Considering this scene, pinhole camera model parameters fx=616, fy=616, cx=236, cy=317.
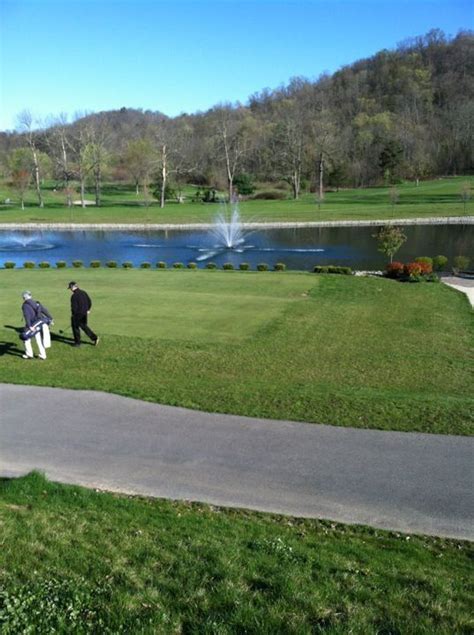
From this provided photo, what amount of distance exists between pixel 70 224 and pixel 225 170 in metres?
44.9

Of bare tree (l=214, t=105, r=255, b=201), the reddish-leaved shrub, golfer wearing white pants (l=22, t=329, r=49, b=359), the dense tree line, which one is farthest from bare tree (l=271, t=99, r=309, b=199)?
golfer wearing white pants (l=22, t=329, r=49, b=359)

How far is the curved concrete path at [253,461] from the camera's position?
813 cm

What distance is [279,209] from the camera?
3073 inches

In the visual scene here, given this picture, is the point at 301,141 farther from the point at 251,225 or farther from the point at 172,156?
the point at 251,225

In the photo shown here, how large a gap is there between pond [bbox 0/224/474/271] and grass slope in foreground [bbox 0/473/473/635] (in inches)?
1244

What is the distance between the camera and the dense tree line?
325ft

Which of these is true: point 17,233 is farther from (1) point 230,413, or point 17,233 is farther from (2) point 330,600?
(2) point 330,600

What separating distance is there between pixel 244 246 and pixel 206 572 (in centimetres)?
4556

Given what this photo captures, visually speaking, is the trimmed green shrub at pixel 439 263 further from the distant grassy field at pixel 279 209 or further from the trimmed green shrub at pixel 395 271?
the distant grassy field at pixel 279 209

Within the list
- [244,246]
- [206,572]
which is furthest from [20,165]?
[206,572]

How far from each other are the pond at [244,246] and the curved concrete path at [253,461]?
28333 millimetres

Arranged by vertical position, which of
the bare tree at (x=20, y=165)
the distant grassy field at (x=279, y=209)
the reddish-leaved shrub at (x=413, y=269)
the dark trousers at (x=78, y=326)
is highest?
the bare tree at (x=20, y=165)

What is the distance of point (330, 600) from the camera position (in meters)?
5.47

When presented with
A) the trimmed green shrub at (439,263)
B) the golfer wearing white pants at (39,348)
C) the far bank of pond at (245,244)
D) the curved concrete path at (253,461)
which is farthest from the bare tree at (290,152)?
the curved concrete path at (253,461)
